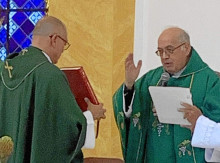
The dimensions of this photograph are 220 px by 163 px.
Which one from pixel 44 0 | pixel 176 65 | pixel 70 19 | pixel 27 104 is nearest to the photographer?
pixel 27 104

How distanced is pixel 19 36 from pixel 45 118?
3.26 m

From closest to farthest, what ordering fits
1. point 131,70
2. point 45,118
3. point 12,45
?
point 45,118 < point 131,70 < point 12,45

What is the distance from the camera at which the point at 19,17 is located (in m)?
7.49

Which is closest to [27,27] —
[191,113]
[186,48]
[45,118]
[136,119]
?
[136,119]

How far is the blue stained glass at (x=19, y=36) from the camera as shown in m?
7.43

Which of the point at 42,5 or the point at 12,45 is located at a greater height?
the point at 42,5

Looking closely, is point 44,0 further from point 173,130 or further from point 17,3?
point 173,130

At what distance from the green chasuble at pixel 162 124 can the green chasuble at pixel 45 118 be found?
0.60 m

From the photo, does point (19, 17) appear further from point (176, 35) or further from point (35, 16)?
point (176, 35)

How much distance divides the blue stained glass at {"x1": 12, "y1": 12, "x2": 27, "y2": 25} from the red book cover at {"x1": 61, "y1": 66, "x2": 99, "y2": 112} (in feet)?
9.36

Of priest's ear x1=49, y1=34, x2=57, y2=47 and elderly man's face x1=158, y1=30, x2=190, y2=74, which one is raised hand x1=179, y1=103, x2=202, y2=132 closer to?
elderly man's face x1=158, y1=30, x2=190, y2=74

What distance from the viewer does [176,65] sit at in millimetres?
4715

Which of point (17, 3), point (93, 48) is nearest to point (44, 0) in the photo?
point (17, 3)

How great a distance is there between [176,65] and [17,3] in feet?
10.9
